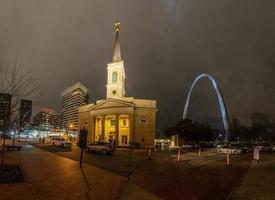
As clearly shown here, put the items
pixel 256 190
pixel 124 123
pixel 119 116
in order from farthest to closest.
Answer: pixel 124 123, pixel 119 116, pixel 256 190

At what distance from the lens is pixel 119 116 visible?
70812 millimetres

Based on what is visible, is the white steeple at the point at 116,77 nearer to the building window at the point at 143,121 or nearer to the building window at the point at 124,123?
the building window at the point at 124,123

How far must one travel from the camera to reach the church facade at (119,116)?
67.7m

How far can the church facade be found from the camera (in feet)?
222

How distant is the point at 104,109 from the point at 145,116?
1130 centimetres

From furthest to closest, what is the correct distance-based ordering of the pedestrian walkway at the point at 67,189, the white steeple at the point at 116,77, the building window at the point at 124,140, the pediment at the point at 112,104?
1. the white steeple at the point at 116,77
2. the building window at the point at 124,140
3. the pediment at the point at 112,104
4. the pedestrian walkway at the point at 67,189

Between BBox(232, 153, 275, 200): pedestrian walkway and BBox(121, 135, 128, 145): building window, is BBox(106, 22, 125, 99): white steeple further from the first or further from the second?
BBox(232, 153, 275, 200): pedestrian walkway

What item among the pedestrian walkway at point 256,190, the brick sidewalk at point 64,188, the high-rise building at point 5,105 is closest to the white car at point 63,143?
the high-rise building at point 5,105

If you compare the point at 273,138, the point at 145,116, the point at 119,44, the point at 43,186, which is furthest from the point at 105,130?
the point at 273,138

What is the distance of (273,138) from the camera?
13075 cm

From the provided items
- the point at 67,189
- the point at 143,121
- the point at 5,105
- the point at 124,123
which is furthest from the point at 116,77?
the point at 67,189

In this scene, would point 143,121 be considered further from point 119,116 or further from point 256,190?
point 256,190

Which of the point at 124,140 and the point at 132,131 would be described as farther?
the point at 124,140

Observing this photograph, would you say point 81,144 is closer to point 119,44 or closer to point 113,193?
point 113,193
